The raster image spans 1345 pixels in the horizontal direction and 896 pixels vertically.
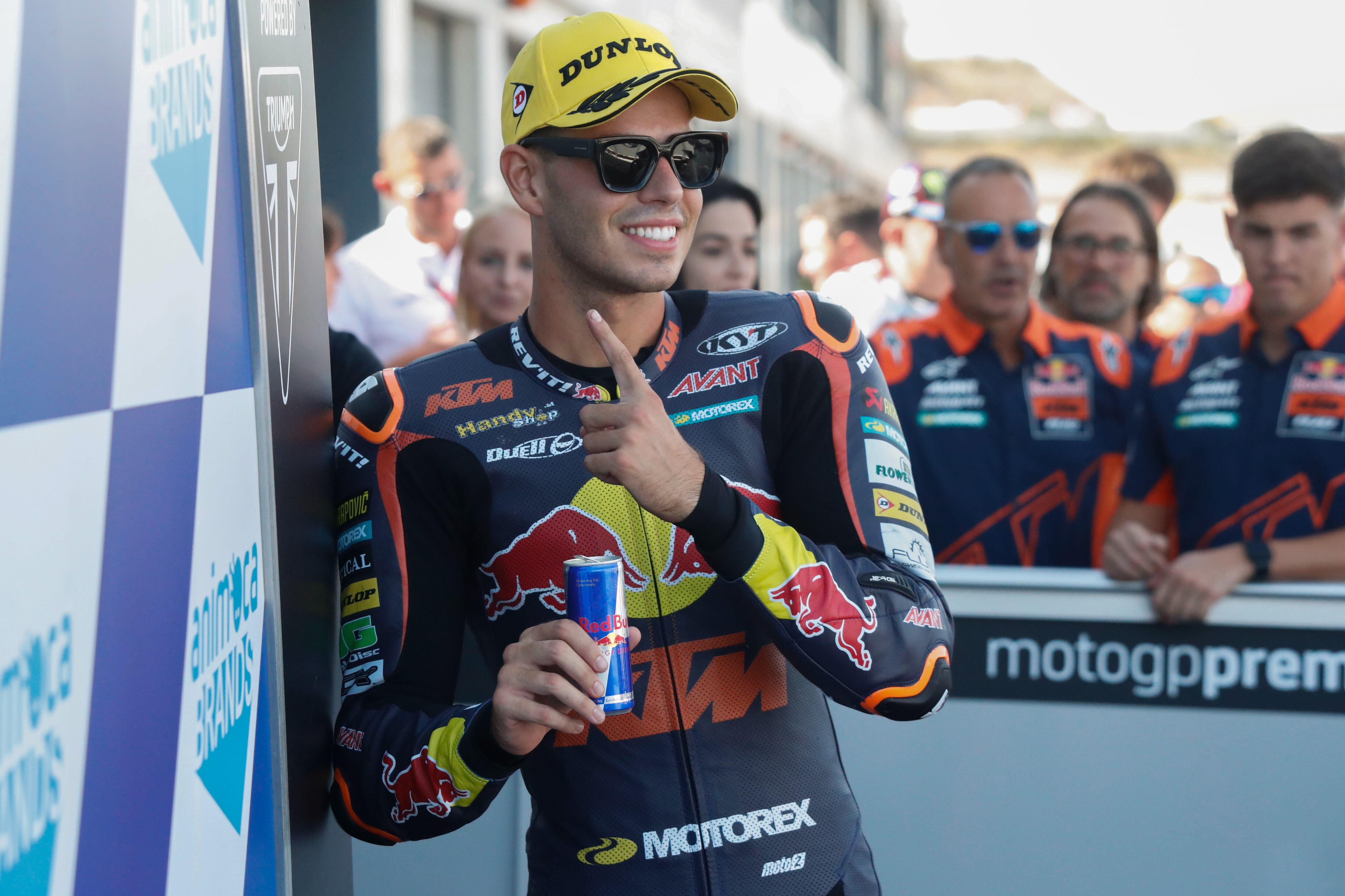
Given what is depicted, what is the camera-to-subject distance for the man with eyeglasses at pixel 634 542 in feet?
6.31

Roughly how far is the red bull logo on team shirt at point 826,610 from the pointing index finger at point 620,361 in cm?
34

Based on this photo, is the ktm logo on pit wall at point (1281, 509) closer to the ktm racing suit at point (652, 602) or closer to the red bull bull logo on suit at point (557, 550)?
the ktm racing suit at point (652, 602)

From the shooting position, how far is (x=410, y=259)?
5.69 m

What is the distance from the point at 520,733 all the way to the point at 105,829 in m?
0.72

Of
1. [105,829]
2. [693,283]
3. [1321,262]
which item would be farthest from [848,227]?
[105,829]

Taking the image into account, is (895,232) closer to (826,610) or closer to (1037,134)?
(826,610)

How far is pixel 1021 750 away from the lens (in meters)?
3.12

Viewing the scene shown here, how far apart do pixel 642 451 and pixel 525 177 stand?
61 cm

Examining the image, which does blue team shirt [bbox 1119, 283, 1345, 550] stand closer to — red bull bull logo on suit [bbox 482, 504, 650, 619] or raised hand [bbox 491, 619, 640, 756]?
red bull bull logo on suit [bbox 482, 504, 650, 619]

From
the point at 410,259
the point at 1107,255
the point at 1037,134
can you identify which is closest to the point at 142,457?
the point at 1107,255

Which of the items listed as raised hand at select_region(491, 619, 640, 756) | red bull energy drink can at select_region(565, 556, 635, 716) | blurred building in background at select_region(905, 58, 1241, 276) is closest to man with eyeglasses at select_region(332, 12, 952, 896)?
raised hand at select_region(491, 619, 640, 756)

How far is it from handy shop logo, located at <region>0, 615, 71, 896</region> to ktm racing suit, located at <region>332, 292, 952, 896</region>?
35.6 inches

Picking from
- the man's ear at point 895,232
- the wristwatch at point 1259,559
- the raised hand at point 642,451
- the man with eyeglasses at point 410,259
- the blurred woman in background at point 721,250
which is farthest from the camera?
the man's ear at point 895,232

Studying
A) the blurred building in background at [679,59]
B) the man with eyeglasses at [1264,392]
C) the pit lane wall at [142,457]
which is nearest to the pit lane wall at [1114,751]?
the man with eyeglasses at [1264,392]
